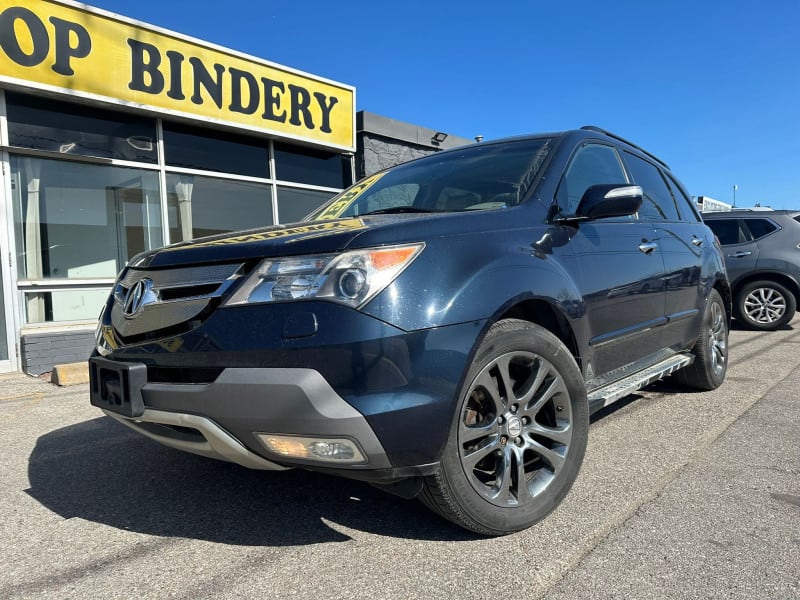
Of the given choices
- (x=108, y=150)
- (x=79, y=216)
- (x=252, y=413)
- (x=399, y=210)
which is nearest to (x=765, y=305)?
(x=399, y=210)

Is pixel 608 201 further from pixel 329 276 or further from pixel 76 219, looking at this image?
pixel 76 219

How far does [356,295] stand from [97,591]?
137cm

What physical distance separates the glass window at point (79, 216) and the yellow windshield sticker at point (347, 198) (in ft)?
15.6

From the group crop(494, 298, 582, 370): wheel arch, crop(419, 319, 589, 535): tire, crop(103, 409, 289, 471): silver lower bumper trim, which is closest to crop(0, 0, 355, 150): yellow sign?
crop(103, 409, 289, 471): silver lower bumper trim

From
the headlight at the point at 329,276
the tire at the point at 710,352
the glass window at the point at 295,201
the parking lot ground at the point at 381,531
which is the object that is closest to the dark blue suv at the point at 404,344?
the headlight at the point at 329,276

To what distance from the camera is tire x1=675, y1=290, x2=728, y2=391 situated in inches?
174

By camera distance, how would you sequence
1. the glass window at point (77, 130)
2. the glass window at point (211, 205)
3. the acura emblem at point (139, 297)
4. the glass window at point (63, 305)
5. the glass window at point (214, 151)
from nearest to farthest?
the acura emblem at point (139, 297) < the glass window at point (77, 130) < the glass window at point (63, 305) < the glass window at point (214, 151) < the glass window at point (211, 205)

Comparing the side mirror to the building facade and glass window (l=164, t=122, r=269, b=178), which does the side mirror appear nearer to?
the building facade

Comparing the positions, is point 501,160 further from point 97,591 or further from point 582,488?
point 97,591

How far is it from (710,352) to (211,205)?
667 centimetres

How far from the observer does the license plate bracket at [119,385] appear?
212 cm

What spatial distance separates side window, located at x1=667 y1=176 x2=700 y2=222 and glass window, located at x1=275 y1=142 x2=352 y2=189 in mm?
6103

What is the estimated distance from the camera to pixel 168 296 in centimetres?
220

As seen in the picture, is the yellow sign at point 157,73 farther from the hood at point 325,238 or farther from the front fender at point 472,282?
the front fender at point 472,282
